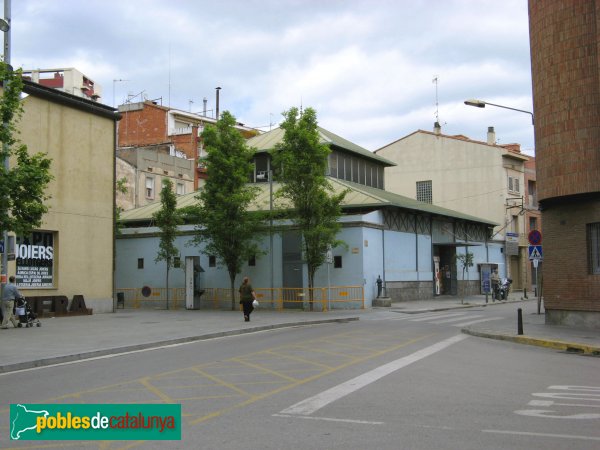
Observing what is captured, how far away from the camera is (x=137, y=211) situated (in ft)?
138

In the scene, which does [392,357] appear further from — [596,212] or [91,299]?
[91,299]

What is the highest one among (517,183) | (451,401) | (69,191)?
(517,183)

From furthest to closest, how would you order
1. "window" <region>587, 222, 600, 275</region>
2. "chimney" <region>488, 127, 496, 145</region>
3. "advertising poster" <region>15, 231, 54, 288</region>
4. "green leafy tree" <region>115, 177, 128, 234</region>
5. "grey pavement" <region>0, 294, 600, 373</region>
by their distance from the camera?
"chimney" <region>488, 127, 496, 145</region>
"green leafy tree" <region>115, 177, 128, 234</region>
"advertising poster" <region>15, 231, 54, 288</region>
"window" <region>587, 222, 600, 275</region>
"grey pavement" <region>0, 294, 600, 373</region>

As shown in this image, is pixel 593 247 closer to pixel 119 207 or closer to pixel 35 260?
pixel 35 260

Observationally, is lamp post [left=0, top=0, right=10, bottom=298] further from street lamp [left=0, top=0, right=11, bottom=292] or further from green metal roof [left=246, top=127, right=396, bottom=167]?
green metal roof [left=246, top=127, right=396, bottom=167]

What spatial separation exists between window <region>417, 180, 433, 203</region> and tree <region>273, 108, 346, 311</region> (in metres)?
30.6

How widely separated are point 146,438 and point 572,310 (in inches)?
651

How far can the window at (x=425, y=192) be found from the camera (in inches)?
2325

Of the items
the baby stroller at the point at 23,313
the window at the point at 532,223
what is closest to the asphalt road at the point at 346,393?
the baby stroller at the point at 23,313

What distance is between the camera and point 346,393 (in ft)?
30.0

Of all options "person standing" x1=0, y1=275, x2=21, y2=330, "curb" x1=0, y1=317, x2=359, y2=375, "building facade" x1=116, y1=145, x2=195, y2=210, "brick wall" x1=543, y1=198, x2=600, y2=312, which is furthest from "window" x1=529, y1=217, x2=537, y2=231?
"person standing" x1=0, y1=275, x2=21, y2=330

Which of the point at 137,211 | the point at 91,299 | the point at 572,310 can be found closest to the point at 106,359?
the point at 572,310

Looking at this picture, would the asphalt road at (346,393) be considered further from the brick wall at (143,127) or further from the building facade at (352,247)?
the brick wall at (143,127)

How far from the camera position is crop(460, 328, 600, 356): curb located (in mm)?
14859
